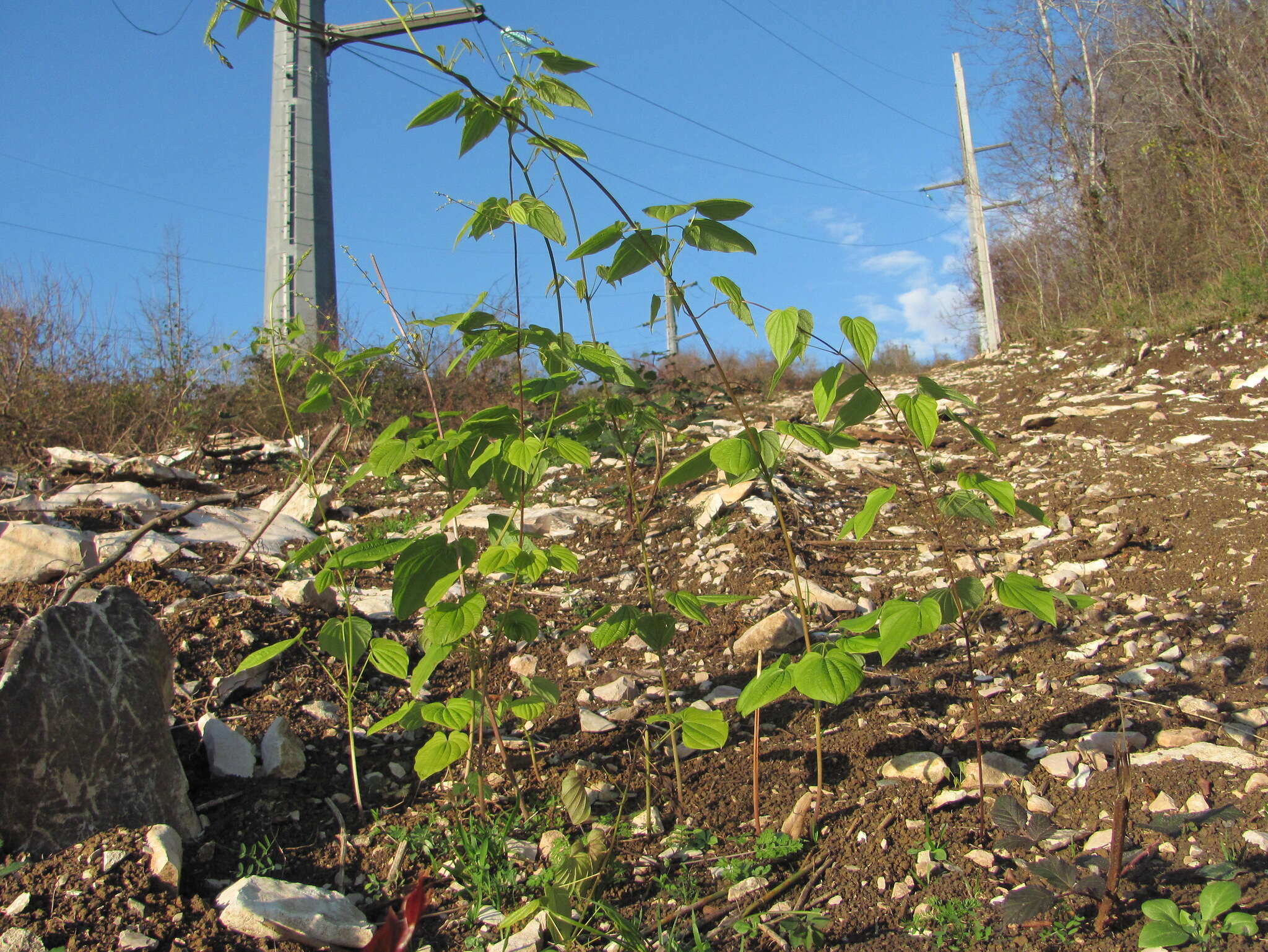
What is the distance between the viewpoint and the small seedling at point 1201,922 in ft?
3.51

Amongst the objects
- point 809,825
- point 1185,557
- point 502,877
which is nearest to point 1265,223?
point 1185,557

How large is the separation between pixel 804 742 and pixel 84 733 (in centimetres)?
155

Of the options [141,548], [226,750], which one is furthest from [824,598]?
[141,548]

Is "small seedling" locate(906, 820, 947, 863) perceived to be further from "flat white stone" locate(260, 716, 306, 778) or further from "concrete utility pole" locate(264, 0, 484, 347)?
"concrete utility pole" locate(264, 0, 484, 347)

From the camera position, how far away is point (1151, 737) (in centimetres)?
189

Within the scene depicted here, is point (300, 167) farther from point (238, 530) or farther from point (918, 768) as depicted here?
point (918, 768)

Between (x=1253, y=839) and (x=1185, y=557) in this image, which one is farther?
(x=1185, y=557)

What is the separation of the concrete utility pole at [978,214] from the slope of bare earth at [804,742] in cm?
1031

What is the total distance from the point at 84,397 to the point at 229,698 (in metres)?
5.00

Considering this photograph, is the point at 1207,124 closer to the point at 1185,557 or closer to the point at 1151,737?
the point at 1185,557

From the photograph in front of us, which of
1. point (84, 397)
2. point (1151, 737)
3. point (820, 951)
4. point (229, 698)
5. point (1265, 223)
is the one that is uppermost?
point (1265, 223)

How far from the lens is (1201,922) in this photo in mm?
1165

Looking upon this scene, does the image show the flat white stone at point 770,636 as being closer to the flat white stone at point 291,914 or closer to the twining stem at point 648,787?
the twining stem at point 648,787

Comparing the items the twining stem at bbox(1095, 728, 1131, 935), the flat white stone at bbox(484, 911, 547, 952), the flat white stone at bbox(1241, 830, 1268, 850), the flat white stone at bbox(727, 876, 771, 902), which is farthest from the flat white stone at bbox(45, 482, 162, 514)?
the flat white stone at bbox(1241, 830, 1268, 850)
